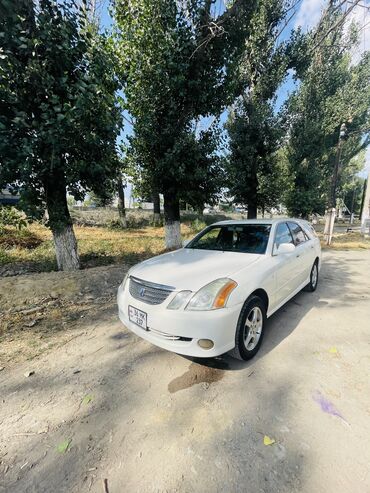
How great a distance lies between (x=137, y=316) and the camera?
8.38 ft

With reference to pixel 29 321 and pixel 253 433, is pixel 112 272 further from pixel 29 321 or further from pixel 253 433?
pixel 253 433

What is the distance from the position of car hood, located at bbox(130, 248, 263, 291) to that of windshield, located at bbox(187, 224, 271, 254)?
21cm

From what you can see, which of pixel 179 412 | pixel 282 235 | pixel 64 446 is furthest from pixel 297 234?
pixel 64 446

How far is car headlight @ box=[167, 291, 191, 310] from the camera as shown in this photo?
7.54 feet

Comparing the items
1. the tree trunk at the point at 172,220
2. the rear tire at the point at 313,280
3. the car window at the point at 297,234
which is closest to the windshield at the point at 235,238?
the car window at the point at 297,234

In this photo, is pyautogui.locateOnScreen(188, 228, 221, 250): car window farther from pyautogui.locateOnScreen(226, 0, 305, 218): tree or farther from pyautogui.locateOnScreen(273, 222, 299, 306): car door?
pyautogui.locateOnScreen(226, 0, 305, 218): tree

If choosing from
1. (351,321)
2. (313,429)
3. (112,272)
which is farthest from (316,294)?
(112,272)

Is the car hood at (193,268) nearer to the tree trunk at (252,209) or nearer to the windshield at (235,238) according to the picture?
the windshield at (235,238)

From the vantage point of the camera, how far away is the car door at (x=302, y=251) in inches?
153

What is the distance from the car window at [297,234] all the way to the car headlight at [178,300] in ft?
8.21

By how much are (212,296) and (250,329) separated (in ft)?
2.42

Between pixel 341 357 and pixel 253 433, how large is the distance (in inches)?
61.8

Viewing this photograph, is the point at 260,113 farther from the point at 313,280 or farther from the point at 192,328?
the point at 192,328

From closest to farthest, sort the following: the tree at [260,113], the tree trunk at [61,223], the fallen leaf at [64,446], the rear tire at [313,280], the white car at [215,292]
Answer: the fallen leaf at [64,446]
the white car at [215,292]
the rear tire at [313,280]
the tree trunk at [61,223]
the tree at [260,113]
